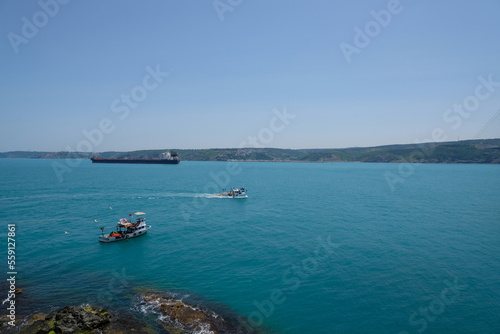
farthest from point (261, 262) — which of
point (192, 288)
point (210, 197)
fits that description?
point (210, 197)

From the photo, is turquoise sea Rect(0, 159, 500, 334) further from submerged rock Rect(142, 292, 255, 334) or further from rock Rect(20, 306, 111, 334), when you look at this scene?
rock Rect(20, 306, 111, 334)

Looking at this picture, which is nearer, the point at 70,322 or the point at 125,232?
the point at 70,322

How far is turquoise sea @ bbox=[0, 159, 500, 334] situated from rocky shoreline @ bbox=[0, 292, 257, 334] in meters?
1.60

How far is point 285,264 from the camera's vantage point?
43.4 metres

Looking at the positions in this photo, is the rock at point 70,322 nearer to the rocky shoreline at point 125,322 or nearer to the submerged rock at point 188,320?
the rocky shoreline at point 125,322

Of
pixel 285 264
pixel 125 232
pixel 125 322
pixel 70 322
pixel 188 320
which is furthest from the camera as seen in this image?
pixel 125 232

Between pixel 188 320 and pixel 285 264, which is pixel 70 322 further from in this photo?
pixel 285 264

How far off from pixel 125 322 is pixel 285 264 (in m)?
23.5

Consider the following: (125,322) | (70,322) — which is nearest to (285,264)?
(125,322)

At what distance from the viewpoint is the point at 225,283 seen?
124 ft

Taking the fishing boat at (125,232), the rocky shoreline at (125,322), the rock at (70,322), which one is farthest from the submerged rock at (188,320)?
the fishing boat at (125,232)

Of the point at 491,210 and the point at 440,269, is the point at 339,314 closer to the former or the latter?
the point at 440,269

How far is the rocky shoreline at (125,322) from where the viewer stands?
87.2ft

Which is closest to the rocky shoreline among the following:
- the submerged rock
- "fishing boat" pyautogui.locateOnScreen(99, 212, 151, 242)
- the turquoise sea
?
the submerged rock
